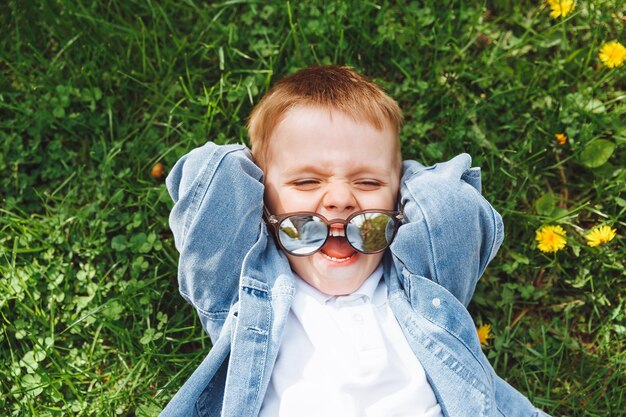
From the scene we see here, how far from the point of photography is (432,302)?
261 centimetres

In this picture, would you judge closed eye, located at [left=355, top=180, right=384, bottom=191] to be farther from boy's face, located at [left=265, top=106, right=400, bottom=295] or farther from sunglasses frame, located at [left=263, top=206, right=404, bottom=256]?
sunglasses frame, located at [left=263, top=206, right=404, bottom=256]

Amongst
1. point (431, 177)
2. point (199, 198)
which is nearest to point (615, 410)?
point (431, 177)

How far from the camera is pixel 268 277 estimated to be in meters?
2.63

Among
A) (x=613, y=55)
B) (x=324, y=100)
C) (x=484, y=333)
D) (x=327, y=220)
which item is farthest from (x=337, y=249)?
(x=613, y=55)

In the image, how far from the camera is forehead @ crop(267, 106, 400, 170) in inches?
102

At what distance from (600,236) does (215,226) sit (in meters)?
1.69

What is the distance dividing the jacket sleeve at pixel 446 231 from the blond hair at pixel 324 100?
11.4 inches

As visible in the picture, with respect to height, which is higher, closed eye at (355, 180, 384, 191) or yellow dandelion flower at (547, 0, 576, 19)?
yellow dandelion flower at (547, 0, 576, 19)

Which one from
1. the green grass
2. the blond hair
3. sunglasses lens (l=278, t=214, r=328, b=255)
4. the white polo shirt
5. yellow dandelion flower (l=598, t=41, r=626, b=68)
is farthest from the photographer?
yellow dandelion flower (l=598, t=41, r=626, b=68)

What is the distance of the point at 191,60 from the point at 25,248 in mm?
1143

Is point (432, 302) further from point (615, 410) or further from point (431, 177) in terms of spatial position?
point (615, 410)

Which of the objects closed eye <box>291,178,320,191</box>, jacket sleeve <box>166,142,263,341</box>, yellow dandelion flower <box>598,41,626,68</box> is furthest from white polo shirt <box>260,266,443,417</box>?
yellow dandelion flower <box>598,41,626,68</box>

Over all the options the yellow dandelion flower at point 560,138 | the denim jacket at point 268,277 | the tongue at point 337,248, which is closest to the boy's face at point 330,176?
the tongue at point 337,248

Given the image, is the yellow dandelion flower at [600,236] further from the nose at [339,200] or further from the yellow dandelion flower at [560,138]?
the nose at [339,200]
